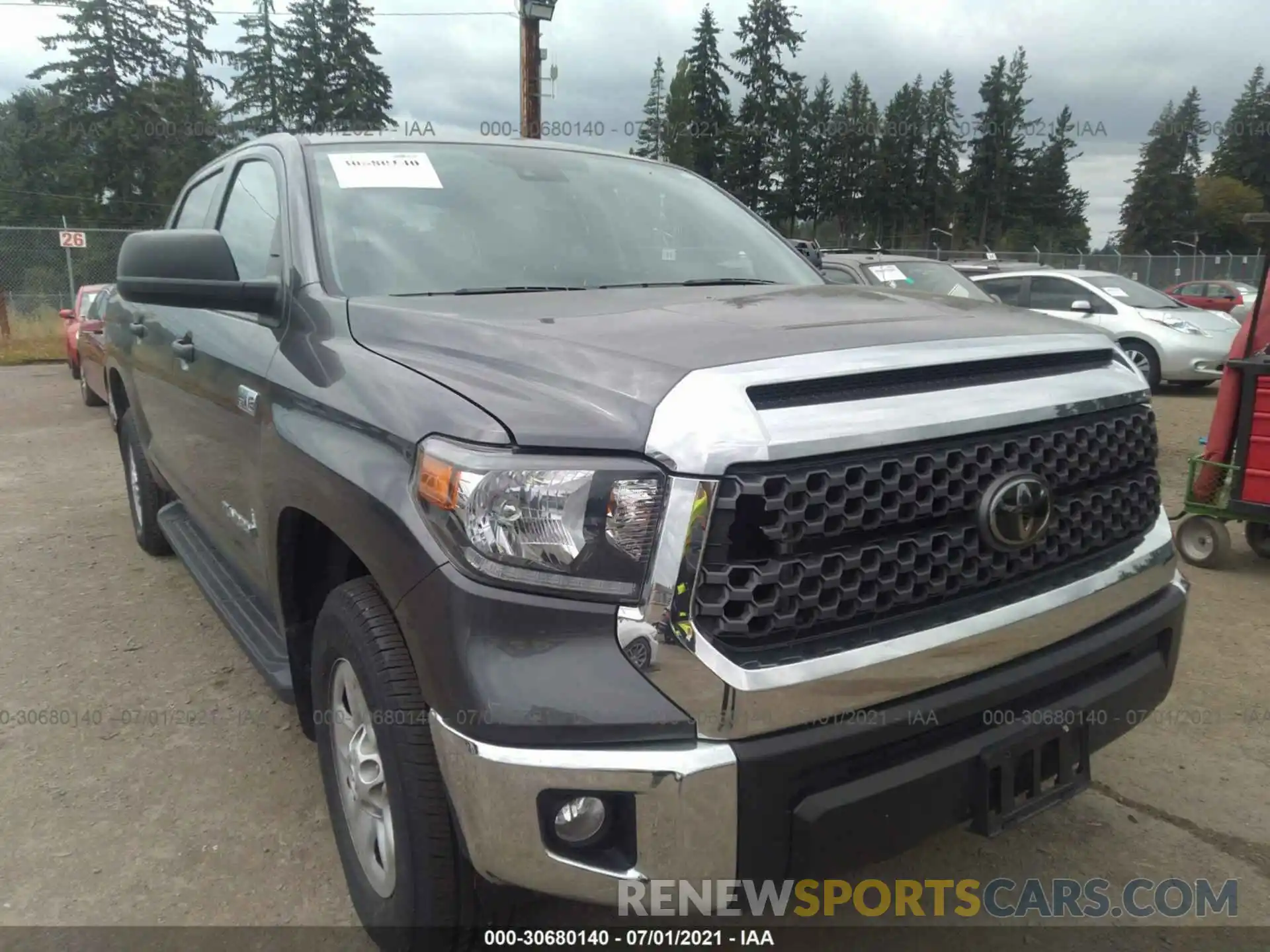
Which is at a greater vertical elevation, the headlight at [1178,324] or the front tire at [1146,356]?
the headlight at [1178,324]

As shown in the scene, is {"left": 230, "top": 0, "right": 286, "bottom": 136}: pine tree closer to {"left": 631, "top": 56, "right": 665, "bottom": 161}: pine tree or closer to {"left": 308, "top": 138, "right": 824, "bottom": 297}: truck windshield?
{"left": 631, "top": 56, "right": 665, "bottom": 161}: pine tree

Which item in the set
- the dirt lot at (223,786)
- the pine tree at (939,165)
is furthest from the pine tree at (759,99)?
the dirt lot at (223,786)

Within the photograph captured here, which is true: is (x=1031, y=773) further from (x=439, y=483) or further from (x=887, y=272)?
(x=887, y=272)

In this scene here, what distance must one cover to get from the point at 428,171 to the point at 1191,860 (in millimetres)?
2941

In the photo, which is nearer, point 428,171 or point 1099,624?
point 1099,624

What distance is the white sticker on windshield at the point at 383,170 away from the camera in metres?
2.89

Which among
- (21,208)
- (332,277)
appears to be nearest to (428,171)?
(332,277)

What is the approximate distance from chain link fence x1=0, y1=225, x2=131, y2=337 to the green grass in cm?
4

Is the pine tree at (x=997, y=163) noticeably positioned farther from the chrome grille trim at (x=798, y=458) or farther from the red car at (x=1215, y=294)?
the chrome grille trim at (x=798, y=458)

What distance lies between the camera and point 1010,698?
1.93 meters

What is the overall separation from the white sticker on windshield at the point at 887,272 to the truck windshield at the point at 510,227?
17.1 feet

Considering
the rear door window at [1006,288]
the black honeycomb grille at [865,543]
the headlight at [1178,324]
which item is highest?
the rear door window at [1006,288]

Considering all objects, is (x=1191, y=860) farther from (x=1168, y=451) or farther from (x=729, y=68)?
(x=729, y=68)

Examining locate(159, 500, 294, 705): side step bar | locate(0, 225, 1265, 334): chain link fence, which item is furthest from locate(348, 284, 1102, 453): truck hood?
locate(0, 225, 1265, 334): chain link fence
